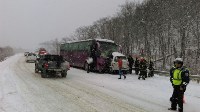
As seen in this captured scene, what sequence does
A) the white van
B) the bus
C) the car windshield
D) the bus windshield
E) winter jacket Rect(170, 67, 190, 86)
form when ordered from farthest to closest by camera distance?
the bus windshield → the bus → the white van → the car windshield → winter jacket Rect(170, 67, 190, 86)

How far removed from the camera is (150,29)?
61.8 meters

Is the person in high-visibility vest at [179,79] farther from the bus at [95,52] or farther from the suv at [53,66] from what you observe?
the bus at [95,52]

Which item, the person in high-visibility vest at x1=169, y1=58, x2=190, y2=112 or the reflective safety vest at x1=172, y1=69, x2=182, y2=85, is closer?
the person in high-visibility vest at x1=169, y1=58, x2=190, y2=112

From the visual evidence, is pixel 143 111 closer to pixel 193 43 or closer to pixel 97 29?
pixel 193 43

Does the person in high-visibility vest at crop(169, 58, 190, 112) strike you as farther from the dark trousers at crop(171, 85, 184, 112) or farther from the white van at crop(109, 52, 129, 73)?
the white van at crop(109, 52, 129, 73)

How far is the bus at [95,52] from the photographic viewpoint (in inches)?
1097

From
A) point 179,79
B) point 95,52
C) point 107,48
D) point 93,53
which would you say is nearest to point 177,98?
point 179,79

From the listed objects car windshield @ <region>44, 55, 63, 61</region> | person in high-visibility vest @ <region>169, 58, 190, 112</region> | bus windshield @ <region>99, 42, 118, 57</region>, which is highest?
bus windshield @ <region>99, 42, 118, 57</region>

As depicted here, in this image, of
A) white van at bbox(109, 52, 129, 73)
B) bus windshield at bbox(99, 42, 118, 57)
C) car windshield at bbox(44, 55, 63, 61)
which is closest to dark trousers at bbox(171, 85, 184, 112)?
car windshield at bbox(44, 55, 63, 61)

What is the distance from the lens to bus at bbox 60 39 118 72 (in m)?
27.9

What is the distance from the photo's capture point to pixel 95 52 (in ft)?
95.3

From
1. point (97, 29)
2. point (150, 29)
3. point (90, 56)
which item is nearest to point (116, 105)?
point (90, 56)

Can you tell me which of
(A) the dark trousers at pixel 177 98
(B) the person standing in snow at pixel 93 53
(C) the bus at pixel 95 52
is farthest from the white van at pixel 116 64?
(A) the dark trousers at pixel 177 98

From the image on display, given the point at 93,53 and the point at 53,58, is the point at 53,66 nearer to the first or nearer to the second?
the point at 53,58
